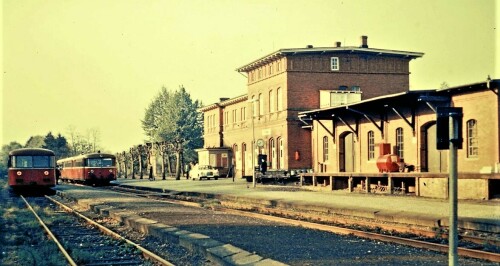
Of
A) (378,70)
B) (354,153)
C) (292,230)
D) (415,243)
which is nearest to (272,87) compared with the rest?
(378,70)

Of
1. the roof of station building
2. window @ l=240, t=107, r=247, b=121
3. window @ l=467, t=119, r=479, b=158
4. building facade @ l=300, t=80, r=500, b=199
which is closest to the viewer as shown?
building facade @ l=300, t=80, r=500, b=199

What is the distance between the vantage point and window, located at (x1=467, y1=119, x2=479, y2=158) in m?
24.6

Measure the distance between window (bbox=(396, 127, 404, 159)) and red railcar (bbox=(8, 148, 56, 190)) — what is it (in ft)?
60.8

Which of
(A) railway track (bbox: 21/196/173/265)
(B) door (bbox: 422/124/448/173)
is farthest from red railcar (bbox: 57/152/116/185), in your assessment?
(A) railway track (bbox: 21/196/173/265)

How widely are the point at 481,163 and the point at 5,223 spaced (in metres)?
17.9

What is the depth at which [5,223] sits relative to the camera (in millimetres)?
18719

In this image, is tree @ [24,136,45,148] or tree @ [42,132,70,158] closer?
tree @ [42,132,70,158]

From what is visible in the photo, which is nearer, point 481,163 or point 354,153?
point 481,163

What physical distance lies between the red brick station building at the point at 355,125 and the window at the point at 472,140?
0.13 ft

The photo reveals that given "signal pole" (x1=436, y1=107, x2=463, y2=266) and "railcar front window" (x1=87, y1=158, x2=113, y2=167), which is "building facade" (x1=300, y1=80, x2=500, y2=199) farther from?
"railcar front window" (x1=87, y1=158, x2=113, y2=167)

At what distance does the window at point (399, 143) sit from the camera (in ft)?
97.5

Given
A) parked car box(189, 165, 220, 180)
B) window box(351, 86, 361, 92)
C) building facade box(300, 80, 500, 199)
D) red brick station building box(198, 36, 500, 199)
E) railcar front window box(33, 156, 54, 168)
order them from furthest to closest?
parked car box(189, 165, 220, 180) < window box(351, 86, 361, 92) < railcar front window box(33, 156, 54, 168) < red brick station building box(198, 36, 500, 199) < building facade box(300, 80, 500, 199)

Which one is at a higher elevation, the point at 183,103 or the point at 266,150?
the point at 183,103

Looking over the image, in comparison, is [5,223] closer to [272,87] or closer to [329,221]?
[329,221]
